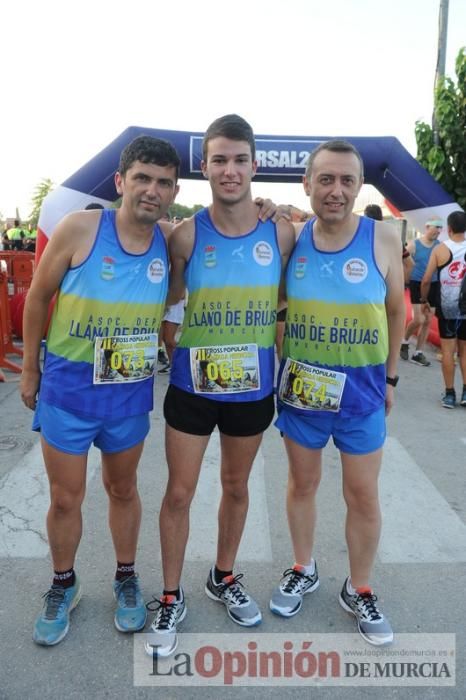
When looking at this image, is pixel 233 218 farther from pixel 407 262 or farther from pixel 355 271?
pixel 407 262

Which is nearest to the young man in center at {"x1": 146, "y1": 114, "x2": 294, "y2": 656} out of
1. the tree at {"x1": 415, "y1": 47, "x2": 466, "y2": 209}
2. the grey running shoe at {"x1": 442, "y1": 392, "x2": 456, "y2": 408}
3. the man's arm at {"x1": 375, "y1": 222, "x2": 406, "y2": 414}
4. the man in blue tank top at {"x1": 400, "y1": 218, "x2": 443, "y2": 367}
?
the man's arm at {"x1": 375, "y1": 222, "x2": 406, "y2": 414}

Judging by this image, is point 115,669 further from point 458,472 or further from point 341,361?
point 458,472

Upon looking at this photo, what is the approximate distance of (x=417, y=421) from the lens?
5.62m

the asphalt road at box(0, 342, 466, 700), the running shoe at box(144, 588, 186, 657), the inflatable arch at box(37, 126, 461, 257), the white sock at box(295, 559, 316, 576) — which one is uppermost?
the inflatable arch at box(37, 126, 461, 257)

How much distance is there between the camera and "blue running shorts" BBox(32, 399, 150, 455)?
7.56ft

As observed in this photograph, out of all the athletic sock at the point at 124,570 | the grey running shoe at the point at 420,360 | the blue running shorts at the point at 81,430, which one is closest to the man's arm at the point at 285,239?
the blue running shorts at the point at 81,430

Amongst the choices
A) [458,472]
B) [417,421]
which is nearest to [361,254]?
[458,472]

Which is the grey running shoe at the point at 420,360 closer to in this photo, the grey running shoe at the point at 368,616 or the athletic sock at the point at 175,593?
the grey running shoe at the point at 368,616

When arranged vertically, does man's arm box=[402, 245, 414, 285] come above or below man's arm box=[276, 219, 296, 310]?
below

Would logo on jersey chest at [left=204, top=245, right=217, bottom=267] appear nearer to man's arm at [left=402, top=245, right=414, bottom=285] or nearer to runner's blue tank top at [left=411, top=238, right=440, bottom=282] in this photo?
man's arm at [left=402, top=245, right=414, bottom=285]

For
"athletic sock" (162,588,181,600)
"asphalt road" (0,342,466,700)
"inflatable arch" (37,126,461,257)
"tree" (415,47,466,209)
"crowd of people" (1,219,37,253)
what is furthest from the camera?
"crowd of people" (1,219,37,253)

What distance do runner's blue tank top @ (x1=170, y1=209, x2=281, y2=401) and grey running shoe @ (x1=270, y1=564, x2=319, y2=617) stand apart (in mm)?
962

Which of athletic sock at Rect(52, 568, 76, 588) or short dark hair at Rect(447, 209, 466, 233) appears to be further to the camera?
short dark hair at Rect(447, 209, 466, 233)

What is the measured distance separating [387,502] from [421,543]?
547 millimetres
